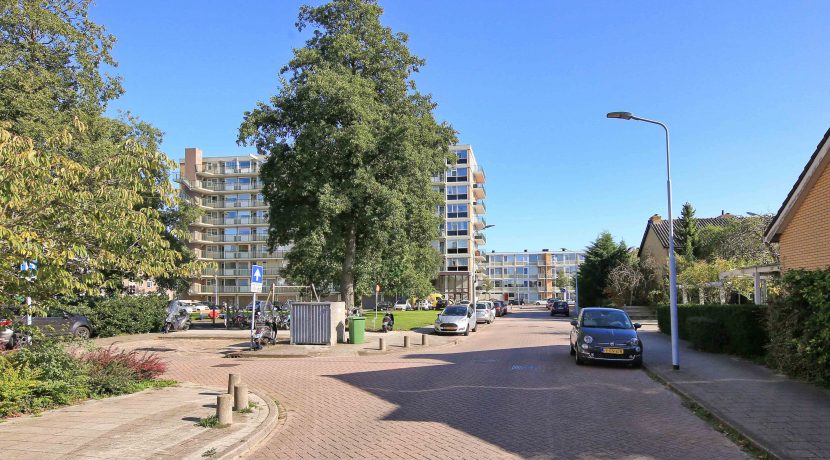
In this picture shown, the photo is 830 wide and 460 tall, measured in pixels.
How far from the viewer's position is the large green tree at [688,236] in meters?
40.9

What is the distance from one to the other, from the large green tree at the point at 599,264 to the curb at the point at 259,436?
4472 cm

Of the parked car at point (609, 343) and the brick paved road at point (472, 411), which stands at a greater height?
the parked car at point (609, 343)

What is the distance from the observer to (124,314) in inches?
1048

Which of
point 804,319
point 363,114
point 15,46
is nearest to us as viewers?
point 804,319

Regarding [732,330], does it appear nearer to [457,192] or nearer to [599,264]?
[599,264]

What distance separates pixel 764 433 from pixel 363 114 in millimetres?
21600

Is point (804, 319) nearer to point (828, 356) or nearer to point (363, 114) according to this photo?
point (828, 356)

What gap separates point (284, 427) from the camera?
848 centimetres

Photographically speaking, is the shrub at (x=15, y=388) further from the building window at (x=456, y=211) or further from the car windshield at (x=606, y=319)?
the building window at (x=456, y=211)

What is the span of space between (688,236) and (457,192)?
46650 mm

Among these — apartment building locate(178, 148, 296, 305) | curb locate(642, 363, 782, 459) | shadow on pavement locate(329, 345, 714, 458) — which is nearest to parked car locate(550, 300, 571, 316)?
shadow on pavement locate(329, 345, 714, 458)

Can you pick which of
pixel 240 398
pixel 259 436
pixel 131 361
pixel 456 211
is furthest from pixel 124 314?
pixel 456 211

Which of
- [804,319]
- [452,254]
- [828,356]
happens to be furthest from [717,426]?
[452,254]

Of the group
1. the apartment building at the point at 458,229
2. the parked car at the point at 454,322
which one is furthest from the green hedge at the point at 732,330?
the apartment building at the point at 458,229
